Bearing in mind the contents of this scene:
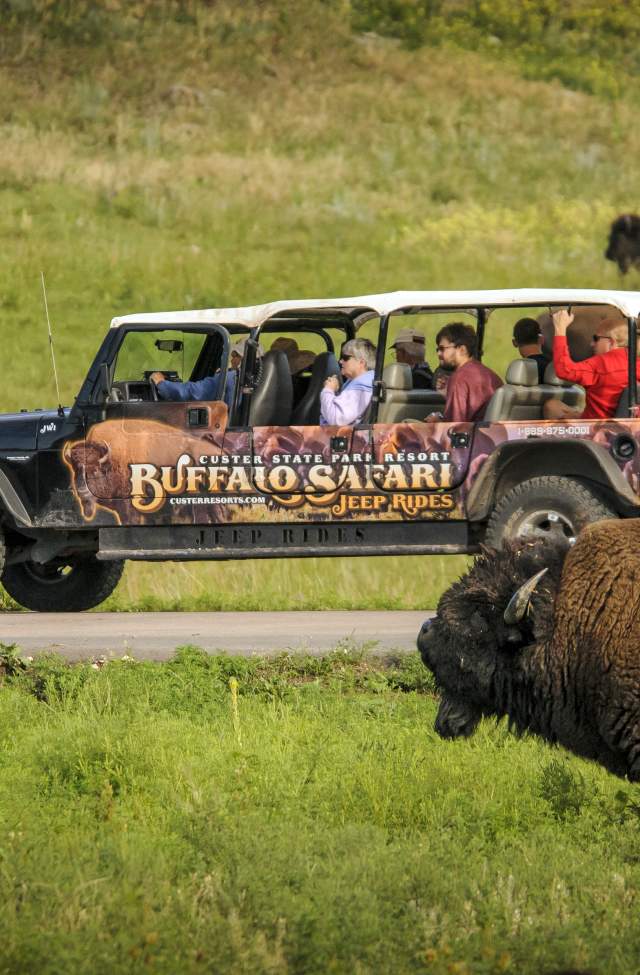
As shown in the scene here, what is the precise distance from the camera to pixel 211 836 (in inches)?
241

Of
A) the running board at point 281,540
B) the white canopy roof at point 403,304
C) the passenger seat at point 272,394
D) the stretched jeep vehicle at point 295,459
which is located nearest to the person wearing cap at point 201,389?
the stretched jeep vehicle at point 295,459

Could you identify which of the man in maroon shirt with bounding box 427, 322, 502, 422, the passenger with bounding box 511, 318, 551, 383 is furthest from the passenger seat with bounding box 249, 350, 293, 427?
the passenger with bounding box 511, 318, 551, 383

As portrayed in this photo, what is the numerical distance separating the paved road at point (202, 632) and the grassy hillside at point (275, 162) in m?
15.7

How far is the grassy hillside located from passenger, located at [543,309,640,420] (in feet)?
56.4

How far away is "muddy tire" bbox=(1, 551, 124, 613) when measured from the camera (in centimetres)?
1316

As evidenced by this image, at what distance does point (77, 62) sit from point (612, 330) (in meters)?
45.7

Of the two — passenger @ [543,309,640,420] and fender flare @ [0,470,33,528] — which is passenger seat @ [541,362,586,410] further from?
fender flare @ [0,470,33,528]

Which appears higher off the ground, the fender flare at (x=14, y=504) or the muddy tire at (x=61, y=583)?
the fender flare at (x=14, y=504)

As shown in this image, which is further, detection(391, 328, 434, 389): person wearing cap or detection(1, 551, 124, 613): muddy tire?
detection(1, 551, 124, 613): muddy tire

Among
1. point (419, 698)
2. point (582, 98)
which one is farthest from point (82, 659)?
point (582, 98)

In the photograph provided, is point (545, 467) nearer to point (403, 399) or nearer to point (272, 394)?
point (403, 399)

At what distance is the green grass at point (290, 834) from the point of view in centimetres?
512

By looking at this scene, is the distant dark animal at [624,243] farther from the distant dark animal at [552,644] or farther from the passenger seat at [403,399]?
the distant dark animal at [552,644]

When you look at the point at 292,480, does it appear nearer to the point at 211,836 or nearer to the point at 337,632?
the point at 337,632
